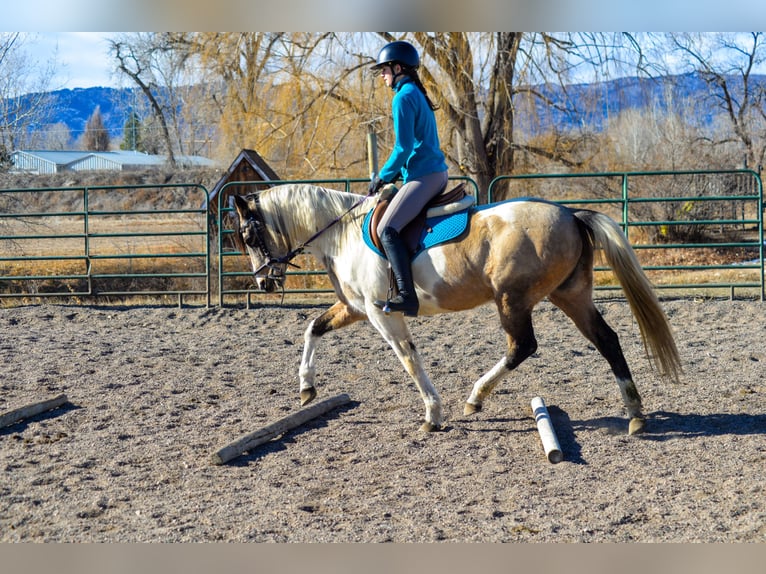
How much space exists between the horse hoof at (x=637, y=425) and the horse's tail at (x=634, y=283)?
34cm

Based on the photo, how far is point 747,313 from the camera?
32.3 ft

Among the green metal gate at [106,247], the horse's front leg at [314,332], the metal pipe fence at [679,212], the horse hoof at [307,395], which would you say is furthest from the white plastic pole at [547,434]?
the metal pipe fence at [679,212]

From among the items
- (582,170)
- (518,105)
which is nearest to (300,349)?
(518,105)

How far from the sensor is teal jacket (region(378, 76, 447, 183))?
16.8 feet

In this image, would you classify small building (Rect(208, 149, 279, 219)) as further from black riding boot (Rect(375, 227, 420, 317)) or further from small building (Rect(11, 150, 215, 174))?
small building (Rect(11, 150, 215, 174))

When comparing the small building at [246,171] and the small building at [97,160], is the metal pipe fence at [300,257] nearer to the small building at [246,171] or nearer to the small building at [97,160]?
the small building at [246,171]

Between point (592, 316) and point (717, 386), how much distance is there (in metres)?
1.67

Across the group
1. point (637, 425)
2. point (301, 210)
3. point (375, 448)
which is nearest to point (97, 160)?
point (301, 210)

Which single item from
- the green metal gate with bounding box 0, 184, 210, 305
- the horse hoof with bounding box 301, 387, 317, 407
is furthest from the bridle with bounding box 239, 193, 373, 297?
the green metal gate with bounding box 0, 184, 210, 305

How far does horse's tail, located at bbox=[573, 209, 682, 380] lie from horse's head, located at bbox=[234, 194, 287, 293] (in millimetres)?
2125

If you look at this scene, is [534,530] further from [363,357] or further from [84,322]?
[84,322]

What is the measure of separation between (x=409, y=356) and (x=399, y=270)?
61cm

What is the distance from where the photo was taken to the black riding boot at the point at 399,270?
5.30 m

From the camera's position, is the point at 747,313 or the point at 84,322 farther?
the point at 84,322
